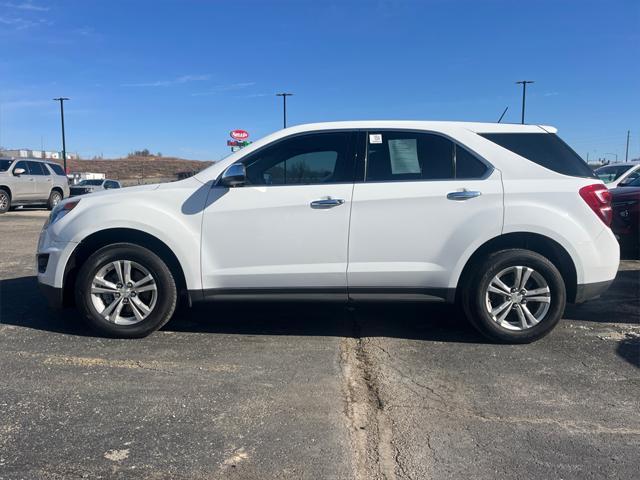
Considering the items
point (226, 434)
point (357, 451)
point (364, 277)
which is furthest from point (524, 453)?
point (364, 277)

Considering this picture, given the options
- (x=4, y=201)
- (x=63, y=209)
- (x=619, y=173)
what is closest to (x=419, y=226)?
(x=63, y=209)

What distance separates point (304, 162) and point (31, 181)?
16970mm

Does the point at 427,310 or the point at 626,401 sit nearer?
the point at 626,401

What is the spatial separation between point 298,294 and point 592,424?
2325 mm

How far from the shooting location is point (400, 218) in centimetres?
434

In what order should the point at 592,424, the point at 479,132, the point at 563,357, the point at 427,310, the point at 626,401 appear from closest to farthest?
the point at 592,424 < the point at 626,401 < the point at 563,357 < the point at 479,132 < the point at 427,310

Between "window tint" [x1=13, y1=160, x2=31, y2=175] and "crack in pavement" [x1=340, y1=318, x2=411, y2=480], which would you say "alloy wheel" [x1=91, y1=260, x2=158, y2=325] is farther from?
"window tint" [x1=13, y1=160, x2=31, y2=175]

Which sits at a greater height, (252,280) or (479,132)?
(479,132)

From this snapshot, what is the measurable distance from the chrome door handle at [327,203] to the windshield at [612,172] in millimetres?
8368

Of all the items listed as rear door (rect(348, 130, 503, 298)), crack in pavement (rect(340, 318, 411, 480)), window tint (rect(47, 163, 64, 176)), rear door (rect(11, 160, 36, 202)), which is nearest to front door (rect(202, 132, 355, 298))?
rear door (rect(348, 130, 503, 298))

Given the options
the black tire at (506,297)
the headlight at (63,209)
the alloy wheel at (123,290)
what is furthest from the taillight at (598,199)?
the headlight at (63,209)

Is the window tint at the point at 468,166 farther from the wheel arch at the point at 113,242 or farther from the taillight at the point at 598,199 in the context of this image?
the wheel arch at the point at 113,242

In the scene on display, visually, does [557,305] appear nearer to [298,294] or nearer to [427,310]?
[427,310]

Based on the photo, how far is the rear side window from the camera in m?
4.45
